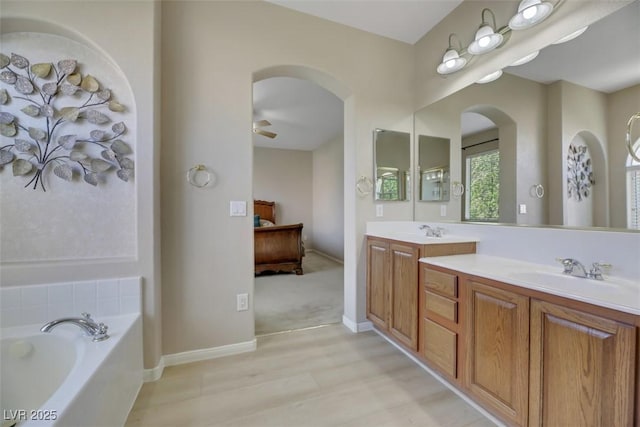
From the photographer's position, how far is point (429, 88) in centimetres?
246

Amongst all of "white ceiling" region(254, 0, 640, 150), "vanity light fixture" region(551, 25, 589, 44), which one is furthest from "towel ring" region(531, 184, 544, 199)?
"vanity light fixture" region(551, 25, 589, 44)

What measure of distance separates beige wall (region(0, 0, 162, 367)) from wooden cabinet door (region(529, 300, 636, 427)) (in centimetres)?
218

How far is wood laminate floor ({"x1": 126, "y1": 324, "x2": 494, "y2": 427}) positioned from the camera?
1.40 metres

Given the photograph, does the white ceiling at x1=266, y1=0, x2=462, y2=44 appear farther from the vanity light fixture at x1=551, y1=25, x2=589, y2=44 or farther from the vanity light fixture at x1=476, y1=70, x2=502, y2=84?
the vanity light fixture at x1=551, y1=25, x2=589, y2=44

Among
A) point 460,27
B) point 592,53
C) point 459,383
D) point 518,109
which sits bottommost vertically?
point 459,383

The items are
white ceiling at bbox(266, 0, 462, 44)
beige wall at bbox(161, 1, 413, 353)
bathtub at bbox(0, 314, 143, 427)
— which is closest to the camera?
bathtub at bbox(0, 314, 143, 427)

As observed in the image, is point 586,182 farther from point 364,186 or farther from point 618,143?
point 364,186

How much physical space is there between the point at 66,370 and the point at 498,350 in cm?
222

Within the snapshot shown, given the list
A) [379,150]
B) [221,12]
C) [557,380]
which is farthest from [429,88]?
[557,380]

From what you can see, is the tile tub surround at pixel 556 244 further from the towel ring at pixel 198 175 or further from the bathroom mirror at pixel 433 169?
the towel ring at pixel 198 175

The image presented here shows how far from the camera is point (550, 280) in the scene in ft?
4.21

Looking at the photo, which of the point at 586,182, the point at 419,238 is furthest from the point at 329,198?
the point at 586,182

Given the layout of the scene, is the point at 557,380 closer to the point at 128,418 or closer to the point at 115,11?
the point at 128,418

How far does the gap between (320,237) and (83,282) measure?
513 cm
